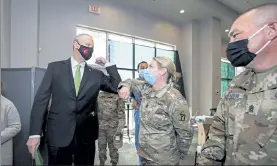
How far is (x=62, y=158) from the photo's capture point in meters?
1.54

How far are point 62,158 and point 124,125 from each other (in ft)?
1.80

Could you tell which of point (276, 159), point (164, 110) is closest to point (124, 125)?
point (164, 110)

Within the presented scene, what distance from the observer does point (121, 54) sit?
1778mm

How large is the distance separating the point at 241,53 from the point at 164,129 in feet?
2.08

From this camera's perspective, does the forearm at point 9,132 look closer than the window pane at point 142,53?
Yes

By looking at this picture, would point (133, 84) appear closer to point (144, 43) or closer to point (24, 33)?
point (144, 43)

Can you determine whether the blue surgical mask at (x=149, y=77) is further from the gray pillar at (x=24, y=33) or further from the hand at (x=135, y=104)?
the gray pillar at (x=24, y=33)

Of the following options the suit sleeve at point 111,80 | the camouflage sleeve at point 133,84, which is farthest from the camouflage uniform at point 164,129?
the suit sleeve at point 111,80

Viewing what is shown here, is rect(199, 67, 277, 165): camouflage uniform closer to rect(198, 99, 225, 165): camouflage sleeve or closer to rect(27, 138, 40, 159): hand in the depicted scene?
rect(198, 99, 225, 165): camouflage sleeve

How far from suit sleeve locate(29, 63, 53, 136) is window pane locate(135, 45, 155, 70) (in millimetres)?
650

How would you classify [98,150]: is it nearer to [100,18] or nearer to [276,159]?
[100,18]

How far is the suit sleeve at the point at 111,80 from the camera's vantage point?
62.2 inches

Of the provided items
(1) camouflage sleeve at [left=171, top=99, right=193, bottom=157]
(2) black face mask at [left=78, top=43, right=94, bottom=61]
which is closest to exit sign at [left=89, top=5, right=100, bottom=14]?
(2) black face mask at [left=78, top=43, right=94, bottom=61]

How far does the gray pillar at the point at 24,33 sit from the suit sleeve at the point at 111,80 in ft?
1.34
